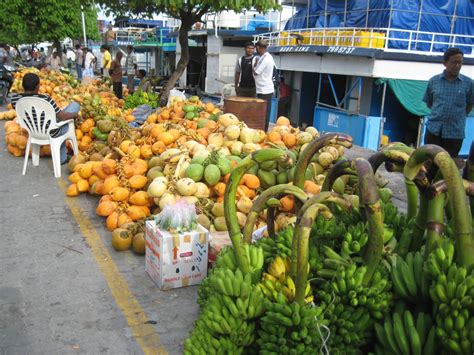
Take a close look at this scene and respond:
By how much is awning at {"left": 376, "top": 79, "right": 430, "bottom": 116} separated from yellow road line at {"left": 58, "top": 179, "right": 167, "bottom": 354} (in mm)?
10866

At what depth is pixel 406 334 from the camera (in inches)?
77.2

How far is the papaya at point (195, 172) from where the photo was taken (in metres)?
4.93

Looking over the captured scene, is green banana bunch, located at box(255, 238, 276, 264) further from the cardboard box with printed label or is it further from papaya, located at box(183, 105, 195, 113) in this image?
papaya, located at box(183, 105, 195, 113)

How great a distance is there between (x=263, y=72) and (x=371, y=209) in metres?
7.17

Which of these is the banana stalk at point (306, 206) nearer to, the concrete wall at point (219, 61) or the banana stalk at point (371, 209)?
the banana stalk at point (371, 209)

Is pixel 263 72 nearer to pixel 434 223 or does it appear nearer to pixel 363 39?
pixel 363 39

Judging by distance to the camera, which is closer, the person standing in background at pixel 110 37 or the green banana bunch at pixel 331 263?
the green banana bunch at pixel 331 263

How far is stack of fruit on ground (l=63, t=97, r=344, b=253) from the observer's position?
4770mm

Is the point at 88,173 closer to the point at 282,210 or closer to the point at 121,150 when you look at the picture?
the point at 121,150

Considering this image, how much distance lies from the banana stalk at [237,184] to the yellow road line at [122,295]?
3.90ft

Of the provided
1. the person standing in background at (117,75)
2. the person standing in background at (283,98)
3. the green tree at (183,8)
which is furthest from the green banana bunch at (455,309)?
the person standing in background at (283,98)

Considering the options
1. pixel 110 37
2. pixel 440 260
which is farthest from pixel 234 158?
pixel 110 37

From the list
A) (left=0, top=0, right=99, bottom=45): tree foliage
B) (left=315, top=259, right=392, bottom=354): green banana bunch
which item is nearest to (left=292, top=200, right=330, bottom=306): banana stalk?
(left=315, top=259, right=392, bottom=354): green banana bunch

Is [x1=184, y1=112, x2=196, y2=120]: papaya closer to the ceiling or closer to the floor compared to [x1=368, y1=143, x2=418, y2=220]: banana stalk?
closer to the floor
